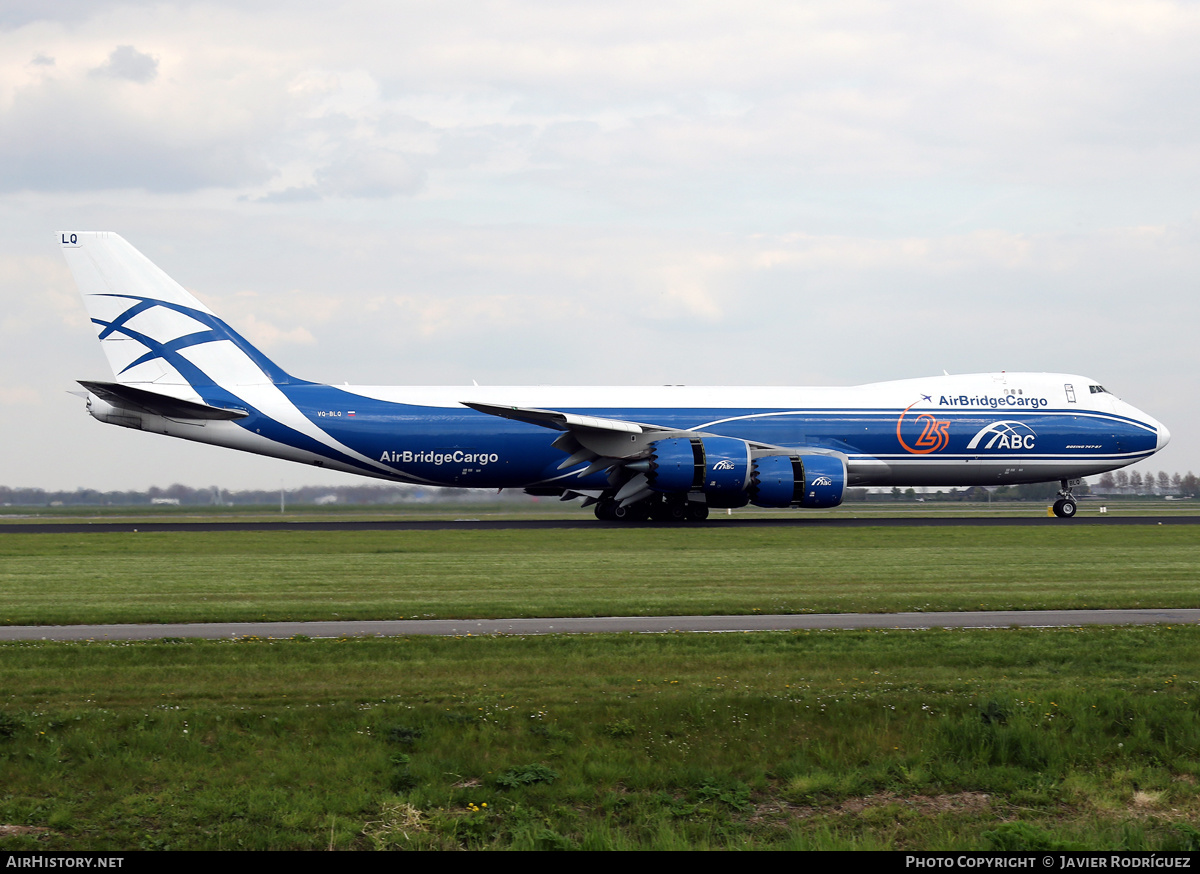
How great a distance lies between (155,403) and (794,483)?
892 inches

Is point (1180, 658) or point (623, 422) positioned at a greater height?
point (623, 422)

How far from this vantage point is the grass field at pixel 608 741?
10.2 meters

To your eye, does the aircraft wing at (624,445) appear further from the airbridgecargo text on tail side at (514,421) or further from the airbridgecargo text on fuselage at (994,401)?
the airbridgecargo text on fuselage at (994,401)

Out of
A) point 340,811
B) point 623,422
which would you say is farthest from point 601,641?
point 623,422

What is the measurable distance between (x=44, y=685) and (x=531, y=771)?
6006 mm

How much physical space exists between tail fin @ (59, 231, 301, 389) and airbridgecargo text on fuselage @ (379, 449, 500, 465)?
5614 millimetres

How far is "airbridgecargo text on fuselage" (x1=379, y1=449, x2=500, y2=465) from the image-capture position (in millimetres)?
43156

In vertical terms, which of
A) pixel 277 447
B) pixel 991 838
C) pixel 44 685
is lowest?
pixel 991 838

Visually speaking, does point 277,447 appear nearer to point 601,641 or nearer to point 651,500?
point 651,500

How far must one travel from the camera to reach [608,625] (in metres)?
17.3

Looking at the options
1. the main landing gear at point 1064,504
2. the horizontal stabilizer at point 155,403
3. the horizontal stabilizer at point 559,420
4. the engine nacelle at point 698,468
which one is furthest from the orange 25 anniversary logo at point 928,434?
the horizontal stabilizer at point 155,403

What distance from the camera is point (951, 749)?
38.8 feet

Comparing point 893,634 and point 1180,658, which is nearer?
point 1180,658
